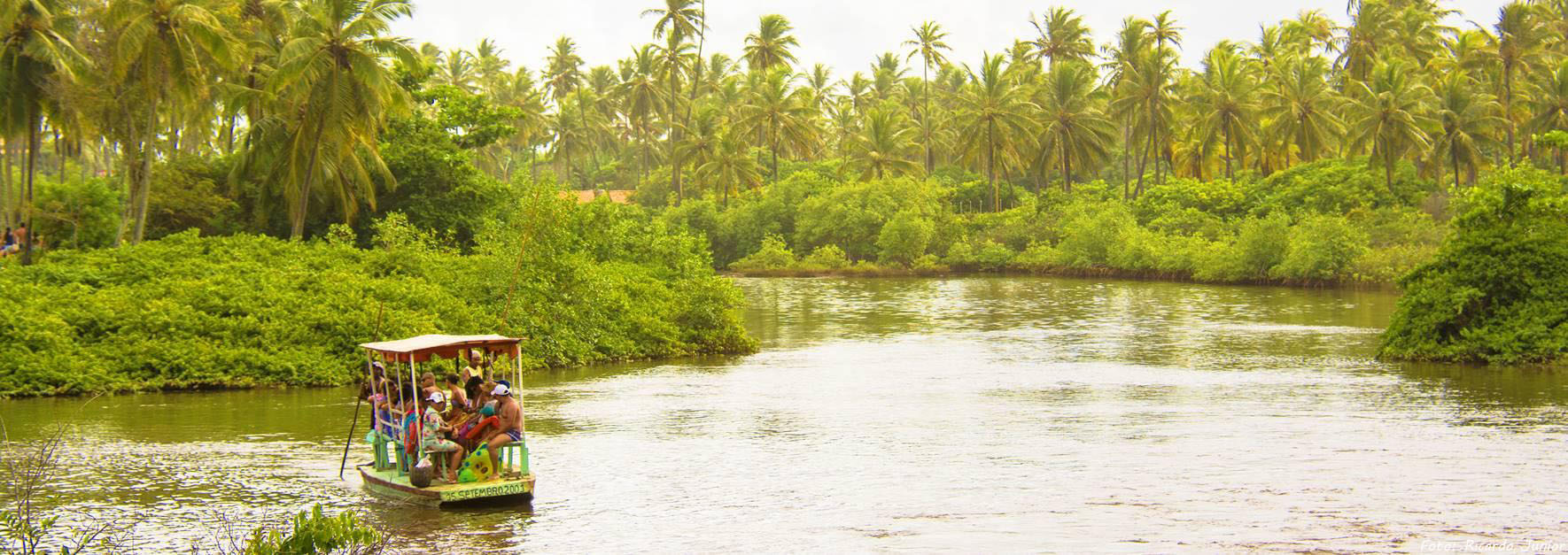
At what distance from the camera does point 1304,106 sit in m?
79.7

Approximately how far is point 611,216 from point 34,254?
16.3 metres

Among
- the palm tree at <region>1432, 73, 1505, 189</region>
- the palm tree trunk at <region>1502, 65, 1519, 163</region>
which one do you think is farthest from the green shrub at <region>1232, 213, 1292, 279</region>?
the palm tree trunk at <region>1502, 65, 1519, 163</region>

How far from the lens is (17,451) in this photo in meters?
21.1

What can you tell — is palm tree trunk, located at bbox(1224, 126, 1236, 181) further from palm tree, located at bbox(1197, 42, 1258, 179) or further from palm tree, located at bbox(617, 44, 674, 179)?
palm tree, located at bbox(617, 44, 674, 179)

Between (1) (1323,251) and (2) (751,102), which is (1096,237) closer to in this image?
(1) (1323,251)

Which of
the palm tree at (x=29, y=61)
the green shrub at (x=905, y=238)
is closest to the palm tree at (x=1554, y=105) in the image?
the green shrub at (x=905, y=238)

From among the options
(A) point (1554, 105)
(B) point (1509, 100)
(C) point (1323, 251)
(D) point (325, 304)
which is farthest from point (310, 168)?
(B) point (1509, 100)

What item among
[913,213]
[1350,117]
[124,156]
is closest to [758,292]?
[913,213]

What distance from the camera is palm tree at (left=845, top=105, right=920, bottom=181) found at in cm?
9125

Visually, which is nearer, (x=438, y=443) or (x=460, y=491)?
(x=460, y=491)

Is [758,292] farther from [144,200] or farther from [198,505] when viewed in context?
[198,505]

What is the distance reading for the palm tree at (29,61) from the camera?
38.9 metres

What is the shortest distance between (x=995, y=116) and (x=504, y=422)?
2811 inches

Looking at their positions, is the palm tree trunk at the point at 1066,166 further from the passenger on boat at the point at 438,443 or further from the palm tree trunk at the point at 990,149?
the passenger on boat at the point at 438,443
